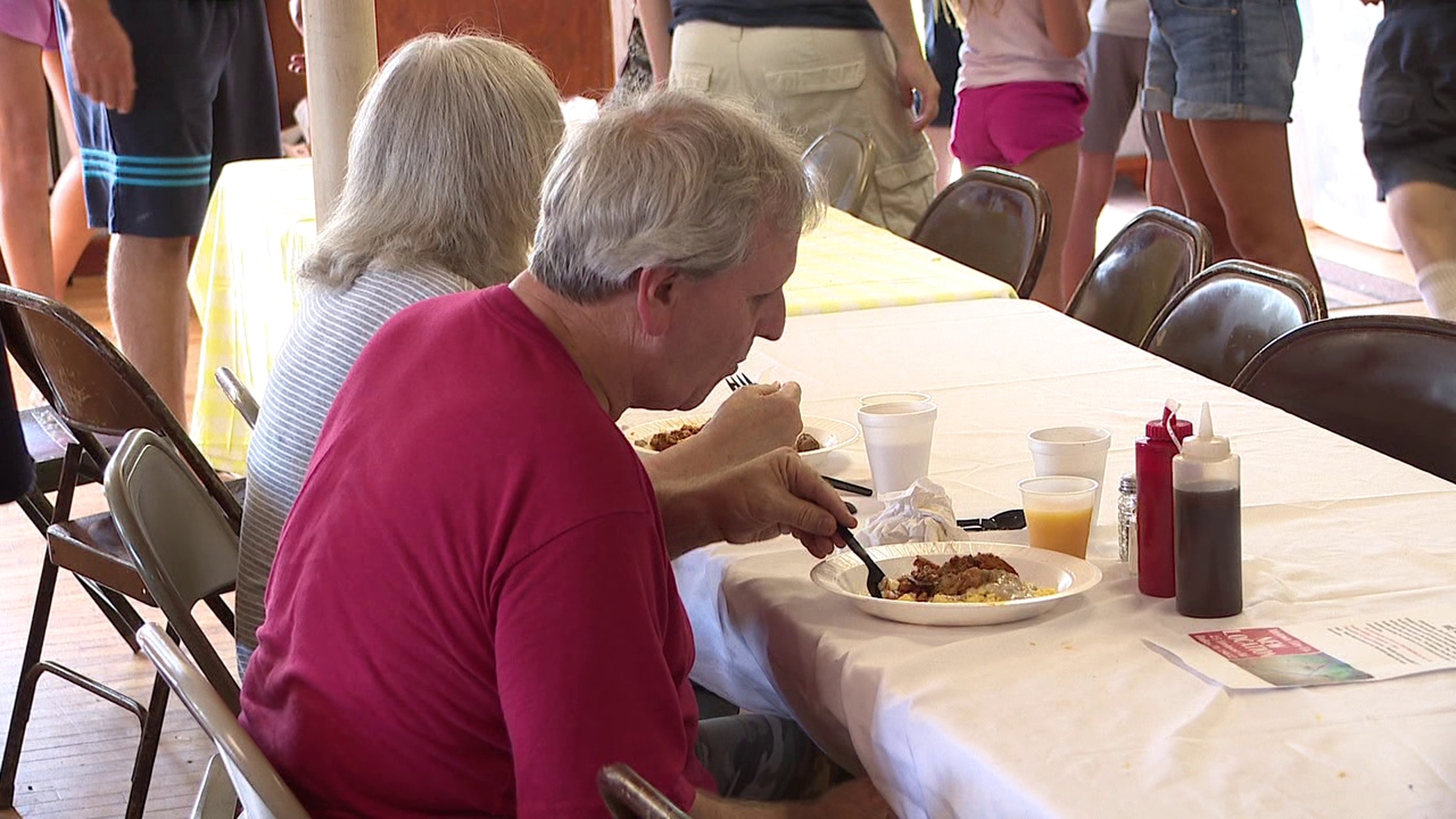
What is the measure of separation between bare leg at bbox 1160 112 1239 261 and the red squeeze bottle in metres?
2.64

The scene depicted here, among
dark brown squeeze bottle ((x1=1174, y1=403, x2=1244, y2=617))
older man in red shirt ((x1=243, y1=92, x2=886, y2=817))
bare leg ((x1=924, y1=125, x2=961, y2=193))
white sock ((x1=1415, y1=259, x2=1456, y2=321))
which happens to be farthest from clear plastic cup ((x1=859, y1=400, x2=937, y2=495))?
bare leg ((x1=924, y1=125, x2=961, y2=193))

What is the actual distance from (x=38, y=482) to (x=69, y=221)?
2.82 metres

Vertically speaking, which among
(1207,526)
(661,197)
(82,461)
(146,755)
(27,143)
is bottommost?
(146,755)

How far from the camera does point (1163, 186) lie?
529cm

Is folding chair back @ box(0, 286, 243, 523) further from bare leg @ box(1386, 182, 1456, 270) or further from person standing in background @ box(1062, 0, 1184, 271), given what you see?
person standing in background @ box(1062, 0, 1184, 271)

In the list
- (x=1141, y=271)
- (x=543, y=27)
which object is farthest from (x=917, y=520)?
(x=543, y=27)

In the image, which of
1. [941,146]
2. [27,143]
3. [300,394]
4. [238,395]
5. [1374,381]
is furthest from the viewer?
[941,146]

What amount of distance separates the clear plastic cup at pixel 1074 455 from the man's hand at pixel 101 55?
2815mm

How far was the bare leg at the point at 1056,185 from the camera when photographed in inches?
168

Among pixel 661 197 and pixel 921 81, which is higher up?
pixel 661 197

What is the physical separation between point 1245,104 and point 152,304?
8.73 feet

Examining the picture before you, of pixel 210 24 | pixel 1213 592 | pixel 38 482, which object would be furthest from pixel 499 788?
pixel 210 24

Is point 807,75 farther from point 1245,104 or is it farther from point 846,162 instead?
point 1245,104

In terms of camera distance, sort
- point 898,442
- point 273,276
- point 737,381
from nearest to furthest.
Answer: point 898,442, point 737,381, point 273,276
